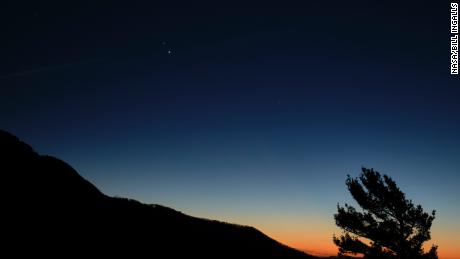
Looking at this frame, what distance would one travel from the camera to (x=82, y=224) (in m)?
19.2

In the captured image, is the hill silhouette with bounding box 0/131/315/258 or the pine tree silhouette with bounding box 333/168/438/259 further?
the pine tree silhouette with bounding box 333/168/438/259

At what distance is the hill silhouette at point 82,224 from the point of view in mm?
16453

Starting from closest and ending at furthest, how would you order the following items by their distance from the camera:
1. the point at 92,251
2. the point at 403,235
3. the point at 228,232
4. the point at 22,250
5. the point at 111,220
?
1. the point at 22,250
2. the point at 92,251
3. the point at 111,220
4. the point at 403,235
5. the point at 228,232

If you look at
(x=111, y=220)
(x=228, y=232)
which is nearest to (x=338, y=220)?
(x=228, y=232)

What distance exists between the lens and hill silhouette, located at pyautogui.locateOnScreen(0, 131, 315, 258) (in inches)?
648

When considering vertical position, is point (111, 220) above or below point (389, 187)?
below

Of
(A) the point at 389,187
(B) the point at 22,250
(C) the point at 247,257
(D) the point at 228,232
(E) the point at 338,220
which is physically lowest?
(B) the point at 22,250

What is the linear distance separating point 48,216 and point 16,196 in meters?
2.45

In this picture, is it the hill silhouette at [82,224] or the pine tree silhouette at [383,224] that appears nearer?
the hill silhouette at [82,224]

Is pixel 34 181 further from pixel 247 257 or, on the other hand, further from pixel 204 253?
pixel 247 257

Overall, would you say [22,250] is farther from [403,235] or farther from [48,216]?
[403,235]

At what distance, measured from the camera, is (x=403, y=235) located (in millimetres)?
27203

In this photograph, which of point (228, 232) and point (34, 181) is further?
point (228, 232)

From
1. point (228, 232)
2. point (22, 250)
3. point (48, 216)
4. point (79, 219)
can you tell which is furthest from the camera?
point (228, 232)
